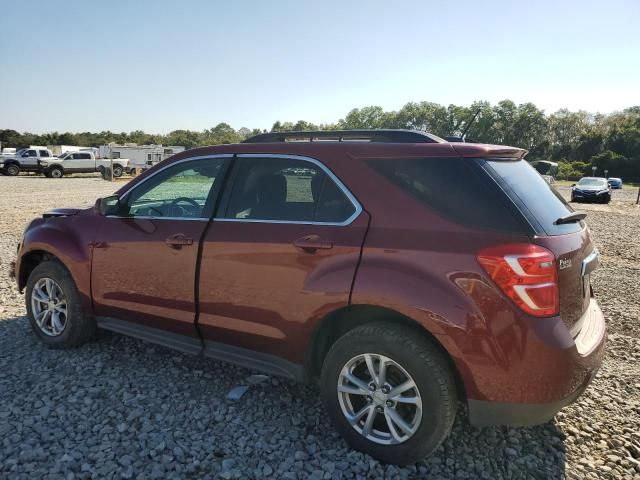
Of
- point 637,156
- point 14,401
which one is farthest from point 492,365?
point 637,156

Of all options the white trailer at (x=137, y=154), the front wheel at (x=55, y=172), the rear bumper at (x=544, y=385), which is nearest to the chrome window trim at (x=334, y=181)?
the rear bumper at (x=544, y=385)

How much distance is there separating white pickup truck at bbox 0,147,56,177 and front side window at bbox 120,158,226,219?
1455 inches

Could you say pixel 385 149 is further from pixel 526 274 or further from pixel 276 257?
pixel 526 274

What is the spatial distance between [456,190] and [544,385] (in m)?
1.07

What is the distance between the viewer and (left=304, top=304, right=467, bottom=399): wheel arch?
8.28 ft

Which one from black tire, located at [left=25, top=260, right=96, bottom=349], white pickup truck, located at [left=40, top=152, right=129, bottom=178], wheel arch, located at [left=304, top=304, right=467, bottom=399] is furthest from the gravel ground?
white pickup truck, located at [left=40, top=152, right=129, bottom=178]

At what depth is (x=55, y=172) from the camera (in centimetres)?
3497

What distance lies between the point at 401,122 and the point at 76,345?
125843mm

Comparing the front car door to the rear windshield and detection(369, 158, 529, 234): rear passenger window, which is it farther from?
the rear windshield

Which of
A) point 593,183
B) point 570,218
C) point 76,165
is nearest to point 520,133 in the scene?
point 593,183

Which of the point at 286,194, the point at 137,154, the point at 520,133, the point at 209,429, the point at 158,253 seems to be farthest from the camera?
the point at 520,133

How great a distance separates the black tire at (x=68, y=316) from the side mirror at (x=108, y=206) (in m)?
0.67

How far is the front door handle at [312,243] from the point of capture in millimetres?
2699

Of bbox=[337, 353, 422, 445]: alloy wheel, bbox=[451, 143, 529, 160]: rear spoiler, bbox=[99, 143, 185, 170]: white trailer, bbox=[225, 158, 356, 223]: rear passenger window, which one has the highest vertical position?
bbox=[99, 143, 185, 170]: white trailer
